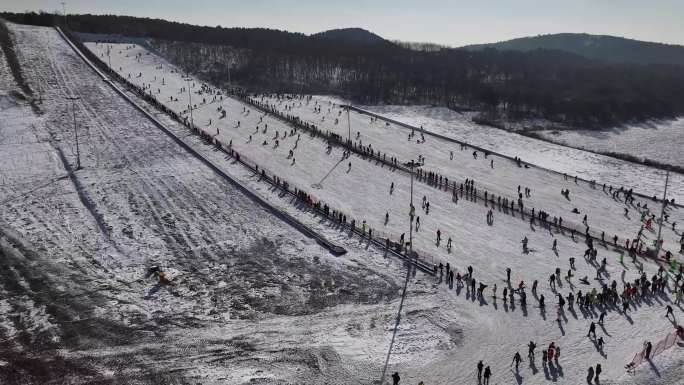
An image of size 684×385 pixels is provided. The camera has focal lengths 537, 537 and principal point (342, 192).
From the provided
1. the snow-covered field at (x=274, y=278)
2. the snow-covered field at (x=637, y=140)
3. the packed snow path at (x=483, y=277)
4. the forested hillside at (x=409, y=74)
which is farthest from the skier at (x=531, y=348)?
the forested hillside at (x=409, y=74)

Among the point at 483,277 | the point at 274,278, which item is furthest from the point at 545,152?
the point at 274,278

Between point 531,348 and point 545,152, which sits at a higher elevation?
point 545,152

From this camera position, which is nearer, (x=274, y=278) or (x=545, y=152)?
(x=274, y=278)

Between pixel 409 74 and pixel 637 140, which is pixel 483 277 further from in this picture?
pixel 409 74

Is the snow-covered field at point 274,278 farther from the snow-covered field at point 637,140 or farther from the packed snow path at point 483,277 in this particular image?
the snow-covered field at point 637,140

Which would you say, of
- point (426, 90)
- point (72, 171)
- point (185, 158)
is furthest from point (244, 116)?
point (426, 90)

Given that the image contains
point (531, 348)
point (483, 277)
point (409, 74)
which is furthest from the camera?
point (409, 74)

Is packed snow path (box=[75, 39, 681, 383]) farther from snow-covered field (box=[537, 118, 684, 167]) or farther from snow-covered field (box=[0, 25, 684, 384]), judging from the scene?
snow-covered field (box=[537, 118, 684, 167])

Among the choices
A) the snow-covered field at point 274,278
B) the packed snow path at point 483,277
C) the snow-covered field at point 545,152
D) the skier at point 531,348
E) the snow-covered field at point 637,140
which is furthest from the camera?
the snow-covered field at point 637,140
